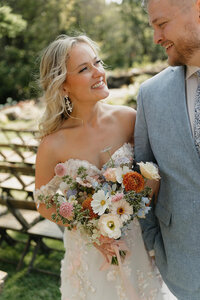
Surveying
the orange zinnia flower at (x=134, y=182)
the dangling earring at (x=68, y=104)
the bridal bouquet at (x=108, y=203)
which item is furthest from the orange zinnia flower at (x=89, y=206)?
the dangling earring at (x=68, y=104)

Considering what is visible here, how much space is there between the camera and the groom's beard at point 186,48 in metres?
1.77

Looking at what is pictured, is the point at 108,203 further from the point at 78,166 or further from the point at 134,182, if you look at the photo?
the point at 78,166

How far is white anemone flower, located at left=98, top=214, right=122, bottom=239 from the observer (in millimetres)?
1872

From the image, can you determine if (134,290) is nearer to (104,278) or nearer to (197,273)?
(104,278)

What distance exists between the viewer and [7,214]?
4.85m

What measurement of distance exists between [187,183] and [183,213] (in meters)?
0.19

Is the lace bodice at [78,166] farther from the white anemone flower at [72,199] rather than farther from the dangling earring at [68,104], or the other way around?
the dangling earring at [68,104]

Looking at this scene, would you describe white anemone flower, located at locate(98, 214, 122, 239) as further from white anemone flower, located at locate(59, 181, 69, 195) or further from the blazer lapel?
the blazer lapel

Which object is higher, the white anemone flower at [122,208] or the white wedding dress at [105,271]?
the white anemone flower at [122,208]

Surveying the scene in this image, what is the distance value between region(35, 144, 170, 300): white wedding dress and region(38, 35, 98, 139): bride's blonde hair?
38 cm

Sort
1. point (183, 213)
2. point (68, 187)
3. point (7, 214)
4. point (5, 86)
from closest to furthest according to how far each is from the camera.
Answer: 1. point (183, 213)
2. point (68, 187)
3. point (7, 214)
4. point (5, 86)

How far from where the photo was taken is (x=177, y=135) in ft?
6.35

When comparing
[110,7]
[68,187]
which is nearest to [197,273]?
[68,187]

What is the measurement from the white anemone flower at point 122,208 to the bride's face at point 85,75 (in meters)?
0.85
